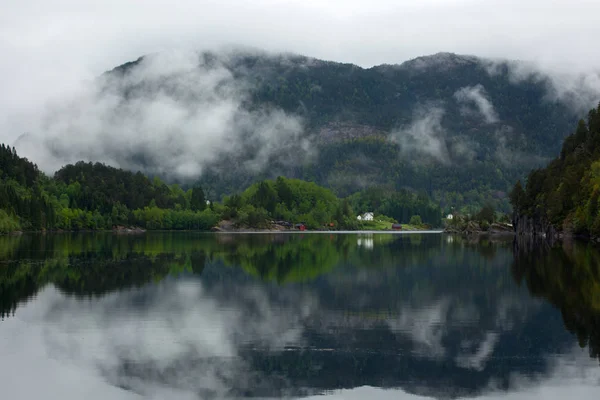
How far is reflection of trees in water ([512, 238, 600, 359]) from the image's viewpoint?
105 feet

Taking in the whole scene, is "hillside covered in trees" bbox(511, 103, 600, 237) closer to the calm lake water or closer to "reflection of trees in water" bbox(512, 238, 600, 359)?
"reflection of trees in water" bbox(512, 238, 600, 359)

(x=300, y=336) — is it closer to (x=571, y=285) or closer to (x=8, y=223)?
(x=571, y=285)

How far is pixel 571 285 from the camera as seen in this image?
155 ft

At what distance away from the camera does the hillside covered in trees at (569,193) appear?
4449 inches

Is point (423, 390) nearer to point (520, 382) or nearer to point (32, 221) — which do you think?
point (520, 382)

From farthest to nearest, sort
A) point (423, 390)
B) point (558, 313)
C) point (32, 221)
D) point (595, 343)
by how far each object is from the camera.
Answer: point (32, 221) → point (558, 313) → point (595, 343) → point (423, 390)

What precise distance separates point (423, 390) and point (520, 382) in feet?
10.5

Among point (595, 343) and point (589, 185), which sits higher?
point (589, 185)

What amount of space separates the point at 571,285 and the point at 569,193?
84316 mm

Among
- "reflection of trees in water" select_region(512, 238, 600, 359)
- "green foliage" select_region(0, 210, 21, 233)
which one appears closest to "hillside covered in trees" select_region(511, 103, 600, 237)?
"reflection of trees in water" select_region(512, 238, 600, 359)

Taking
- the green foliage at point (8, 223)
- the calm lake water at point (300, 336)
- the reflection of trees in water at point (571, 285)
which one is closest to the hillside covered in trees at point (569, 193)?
the reflection of trees in water at point (571, 285)

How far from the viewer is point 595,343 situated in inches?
1125

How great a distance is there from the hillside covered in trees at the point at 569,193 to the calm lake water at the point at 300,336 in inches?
2434

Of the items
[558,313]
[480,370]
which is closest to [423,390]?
[480,370]
